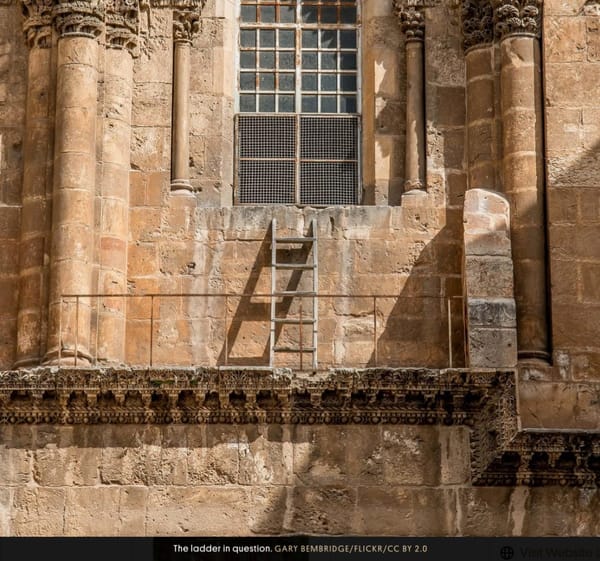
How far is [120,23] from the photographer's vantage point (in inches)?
1104

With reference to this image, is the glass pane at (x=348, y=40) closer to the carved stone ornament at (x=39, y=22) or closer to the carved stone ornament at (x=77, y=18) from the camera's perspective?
the carved stone ornament at (x=77, y=18)

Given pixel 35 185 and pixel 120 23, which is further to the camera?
pixel 120 23

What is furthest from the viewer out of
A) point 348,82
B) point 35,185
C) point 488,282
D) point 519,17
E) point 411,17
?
point 348,82

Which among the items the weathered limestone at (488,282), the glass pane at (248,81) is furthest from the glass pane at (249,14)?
the weathered limestone at (488,282)

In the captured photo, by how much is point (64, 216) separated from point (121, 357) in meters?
1.79

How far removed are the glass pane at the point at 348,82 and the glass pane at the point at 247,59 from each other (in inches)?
44.5

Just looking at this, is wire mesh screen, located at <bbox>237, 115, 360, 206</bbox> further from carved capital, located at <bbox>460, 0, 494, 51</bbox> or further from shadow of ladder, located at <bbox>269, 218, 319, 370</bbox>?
carved capital, located at <bbox>460, 0, 494, 51</bbox>

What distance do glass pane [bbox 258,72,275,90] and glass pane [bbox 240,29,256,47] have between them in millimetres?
439

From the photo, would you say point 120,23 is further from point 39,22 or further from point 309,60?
point 309,60

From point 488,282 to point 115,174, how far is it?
4.73 metres

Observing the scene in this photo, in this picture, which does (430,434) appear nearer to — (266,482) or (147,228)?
(266,482)

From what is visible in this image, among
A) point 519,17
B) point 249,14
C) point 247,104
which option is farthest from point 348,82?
point 519,17

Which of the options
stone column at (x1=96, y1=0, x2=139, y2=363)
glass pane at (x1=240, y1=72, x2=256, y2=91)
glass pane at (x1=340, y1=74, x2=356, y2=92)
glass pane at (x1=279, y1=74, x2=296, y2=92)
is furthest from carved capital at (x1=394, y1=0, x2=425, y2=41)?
stone column at (x1=96, y1=0, x2=139, y2=363)

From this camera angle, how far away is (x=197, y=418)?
2602cm
